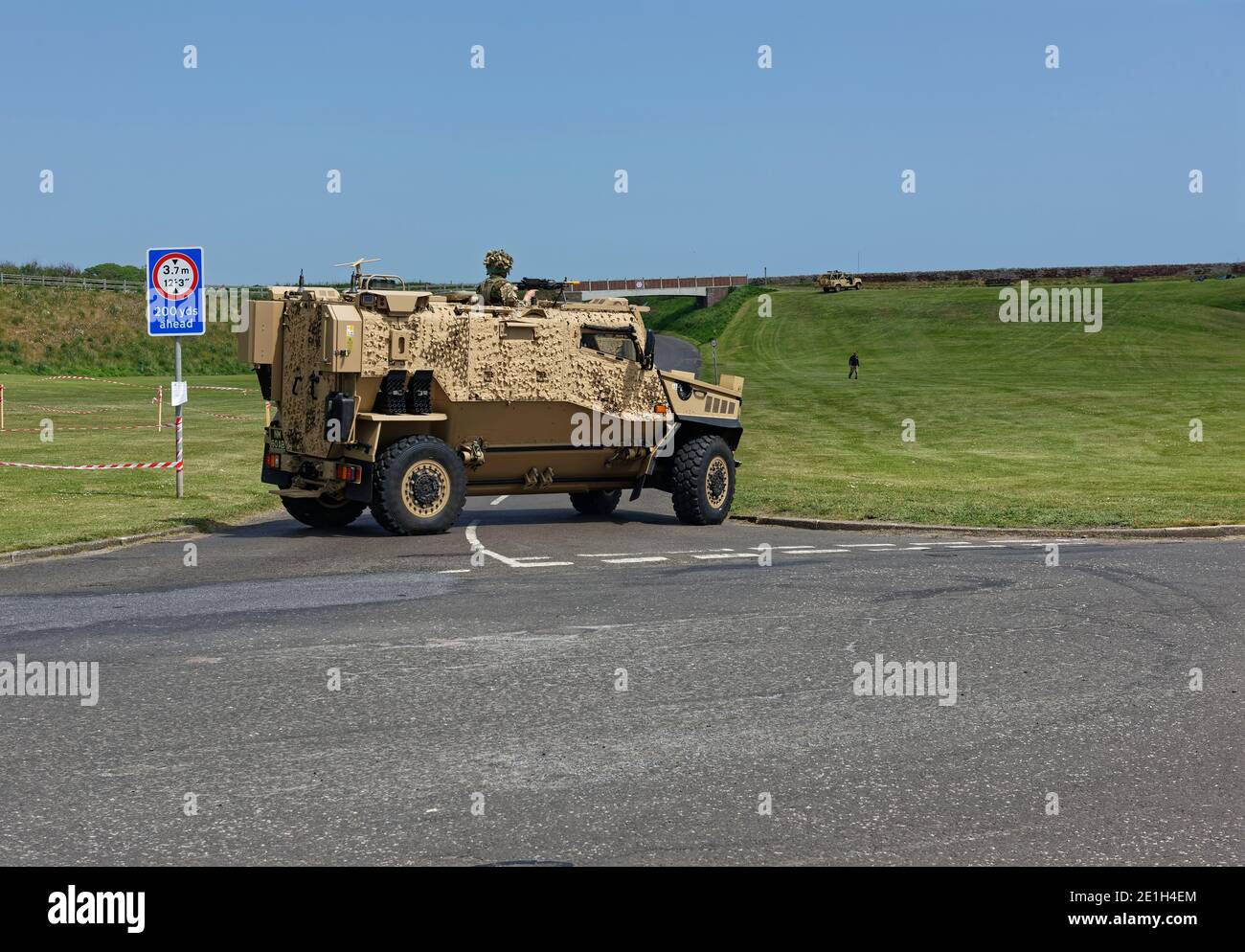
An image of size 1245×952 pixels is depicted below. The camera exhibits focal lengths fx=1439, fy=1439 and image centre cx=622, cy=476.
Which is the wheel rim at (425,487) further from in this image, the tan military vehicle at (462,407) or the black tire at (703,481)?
the black tire at (703,481)

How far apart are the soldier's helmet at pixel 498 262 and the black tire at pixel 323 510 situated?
3.67 m

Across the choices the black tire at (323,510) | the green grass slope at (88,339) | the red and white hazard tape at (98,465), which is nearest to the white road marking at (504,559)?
the black tire at (323,510)

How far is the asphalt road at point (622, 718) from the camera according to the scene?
20.2 ft

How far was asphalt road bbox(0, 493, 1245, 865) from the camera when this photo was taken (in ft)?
20.2

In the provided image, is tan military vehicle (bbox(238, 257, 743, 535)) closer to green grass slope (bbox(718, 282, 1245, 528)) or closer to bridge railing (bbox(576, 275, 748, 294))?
green grass slope (bbox(718, 282, 1245, 528))

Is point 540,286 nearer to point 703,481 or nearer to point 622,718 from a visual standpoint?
point 703,481

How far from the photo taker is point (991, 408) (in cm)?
4719

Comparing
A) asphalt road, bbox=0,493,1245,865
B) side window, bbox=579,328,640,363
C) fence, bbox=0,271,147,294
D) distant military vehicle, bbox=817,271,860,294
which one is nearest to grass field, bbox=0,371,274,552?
asphalt road, bbox=0,493,1245,865

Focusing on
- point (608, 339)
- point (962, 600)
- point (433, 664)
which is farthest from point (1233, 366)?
point (433, 664)

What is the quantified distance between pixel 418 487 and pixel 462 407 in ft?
4.23

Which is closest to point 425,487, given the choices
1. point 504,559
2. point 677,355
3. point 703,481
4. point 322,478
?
point 322,478

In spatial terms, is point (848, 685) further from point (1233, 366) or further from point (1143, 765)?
point (1233, 366)
